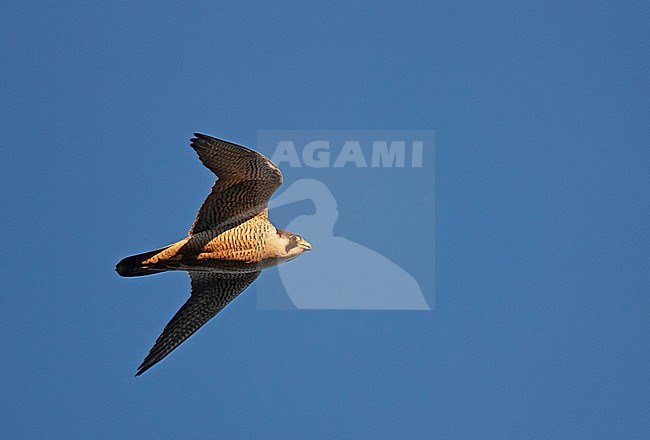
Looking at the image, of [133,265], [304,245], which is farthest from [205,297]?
[304,245]

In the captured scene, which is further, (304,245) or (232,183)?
(304,245)

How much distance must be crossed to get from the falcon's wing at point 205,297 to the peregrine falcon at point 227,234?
0.11 metres

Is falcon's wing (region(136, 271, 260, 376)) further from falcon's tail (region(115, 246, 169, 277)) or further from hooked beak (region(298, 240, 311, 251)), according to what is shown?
falcon's tail (region(115, 246, 169, 277))

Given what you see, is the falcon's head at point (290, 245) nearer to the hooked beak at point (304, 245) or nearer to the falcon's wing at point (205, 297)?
the hooked beak at point (304, 245)

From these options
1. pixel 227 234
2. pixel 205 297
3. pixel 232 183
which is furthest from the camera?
pixel 205 297

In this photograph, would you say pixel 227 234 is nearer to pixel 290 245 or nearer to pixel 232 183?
pixel 232 183

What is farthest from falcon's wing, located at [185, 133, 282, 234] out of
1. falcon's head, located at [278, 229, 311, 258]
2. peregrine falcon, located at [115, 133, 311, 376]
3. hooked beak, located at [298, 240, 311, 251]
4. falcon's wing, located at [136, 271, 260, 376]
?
falcon's wing, located at [136, 271, 260, 376]

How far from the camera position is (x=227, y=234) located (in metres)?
10.6

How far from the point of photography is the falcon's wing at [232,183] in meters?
9.91

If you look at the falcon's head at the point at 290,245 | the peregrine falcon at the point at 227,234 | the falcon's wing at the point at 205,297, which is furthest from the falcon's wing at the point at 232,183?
the falcon's wing at the point at 205,297

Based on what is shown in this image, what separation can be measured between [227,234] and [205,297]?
134cm

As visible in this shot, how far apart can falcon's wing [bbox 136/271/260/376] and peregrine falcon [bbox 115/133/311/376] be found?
0.11 meters

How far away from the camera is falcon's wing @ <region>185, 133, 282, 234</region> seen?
991 cm

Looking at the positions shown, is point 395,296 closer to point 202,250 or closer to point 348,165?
point 348,165
